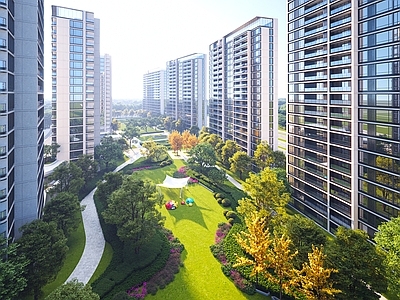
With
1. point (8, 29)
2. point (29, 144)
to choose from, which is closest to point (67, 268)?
point (29, 144)

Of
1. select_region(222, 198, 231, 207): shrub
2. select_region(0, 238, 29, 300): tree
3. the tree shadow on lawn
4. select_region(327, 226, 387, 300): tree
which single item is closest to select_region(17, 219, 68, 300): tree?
select_region(0, 238, 29, 300): tree

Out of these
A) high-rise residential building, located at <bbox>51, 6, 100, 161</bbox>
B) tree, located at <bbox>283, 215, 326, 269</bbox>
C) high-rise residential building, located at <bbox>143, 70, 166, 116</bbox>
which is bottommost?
tree, located at <bbox>283, 215, 326, 269</bbox>

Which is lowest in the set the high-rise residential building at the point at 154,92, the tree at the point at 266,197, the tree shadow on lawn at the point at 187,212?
the tree shadow on lawn at the point at 187,212

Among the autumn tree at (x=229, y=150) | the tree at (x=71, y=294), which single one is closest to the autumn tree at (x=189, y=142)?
the autumn tree at (x=229, y=150)

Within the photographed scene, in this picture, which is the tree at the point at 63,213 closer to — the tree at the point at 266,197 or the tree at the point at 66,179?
the tree at the point at 66,179

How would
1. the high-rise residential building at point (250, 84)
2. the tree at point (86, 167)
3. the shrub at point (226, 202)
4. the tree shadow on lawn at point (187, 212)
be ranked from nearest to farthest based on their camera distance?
1. the tree shadow on lawn at point (187, 212)
2. the shrub at point (226, 202)
3. the tree at point (86, 167)
4. the high-rise residential building at point (250, 84)

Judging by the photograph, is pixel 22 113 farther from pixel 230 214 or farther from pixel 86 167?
pixel 230 214

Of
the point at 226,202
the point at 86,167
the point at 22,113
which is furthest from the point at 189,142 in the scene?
the point at 22,113

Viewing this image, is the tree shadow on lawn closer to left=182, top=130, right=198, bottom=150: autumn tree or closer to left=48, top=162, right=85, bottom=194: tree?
left=48, top=162, right=85, bottom=194: tree
